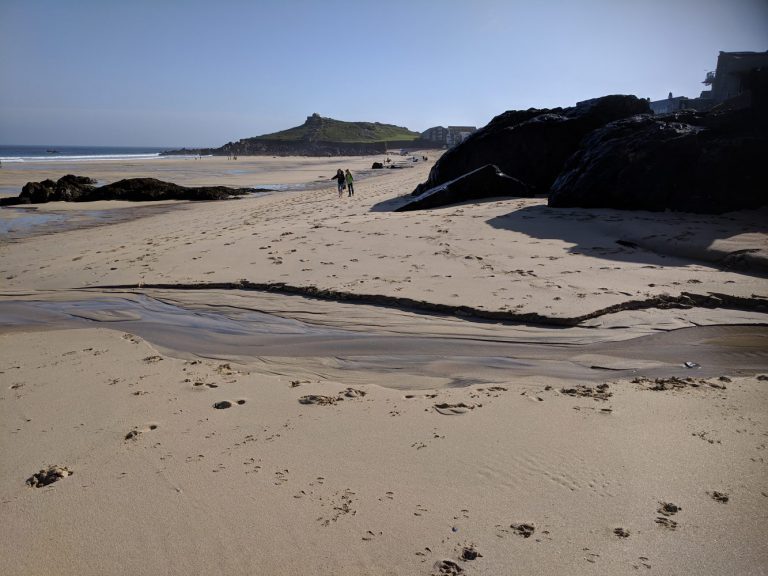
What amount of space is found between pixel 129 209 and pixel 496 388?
55.1ft

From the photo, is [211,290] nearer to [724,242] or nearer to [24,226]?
[724,242]

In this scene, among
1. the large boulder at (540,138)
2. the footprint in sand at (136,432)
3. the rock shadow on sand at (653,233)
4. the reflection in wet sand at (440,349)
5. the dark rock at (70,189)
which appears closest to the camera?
the footprint in sand at (136,432)

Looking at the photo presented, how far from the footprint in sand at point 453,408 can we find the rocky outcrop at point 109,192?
62.0 ft

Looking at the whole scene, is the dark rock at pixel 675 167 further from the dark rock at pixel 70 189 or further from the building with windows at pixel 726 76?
the building with windows at pixel 726 76

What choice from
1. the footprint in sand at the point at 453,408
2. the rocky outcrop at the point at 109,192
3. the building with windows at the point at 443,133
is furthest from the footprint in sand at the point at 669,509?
the building with windows at the point at 443,133

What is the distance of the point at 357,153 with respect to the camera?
10406cm

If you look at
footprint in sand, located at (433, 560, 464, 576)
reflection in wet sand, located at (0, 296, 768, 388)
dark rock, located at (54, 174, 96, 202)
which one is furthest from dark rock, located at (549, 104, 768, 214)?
dark rock, located at (54, 174, 96, 202)

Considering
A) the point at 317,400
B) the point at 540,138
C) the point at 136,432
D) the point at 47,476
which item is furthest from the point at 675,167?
the point at 47,476

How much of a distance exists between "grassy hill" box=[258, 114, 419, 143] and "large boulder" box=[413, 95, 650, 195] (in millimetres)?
104966

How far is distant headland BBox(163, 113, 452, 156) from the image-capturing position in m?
105

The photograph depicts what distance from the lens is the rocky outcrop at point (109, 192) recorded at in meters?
19.2

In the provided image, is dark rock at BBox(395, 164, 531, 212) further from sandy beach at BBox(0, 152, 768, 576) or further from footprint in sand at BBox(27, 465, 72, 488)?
footprint in sand at BBox(27, 465, 72, 488)

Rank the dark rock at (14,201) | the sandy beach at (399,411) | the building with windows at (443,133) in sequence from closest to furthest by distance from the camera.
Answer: the sandy beach at (399,411), the dark rock at (14,201), the building with windows at (443,133)

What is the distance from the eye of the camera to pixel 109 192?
67.0 ft
